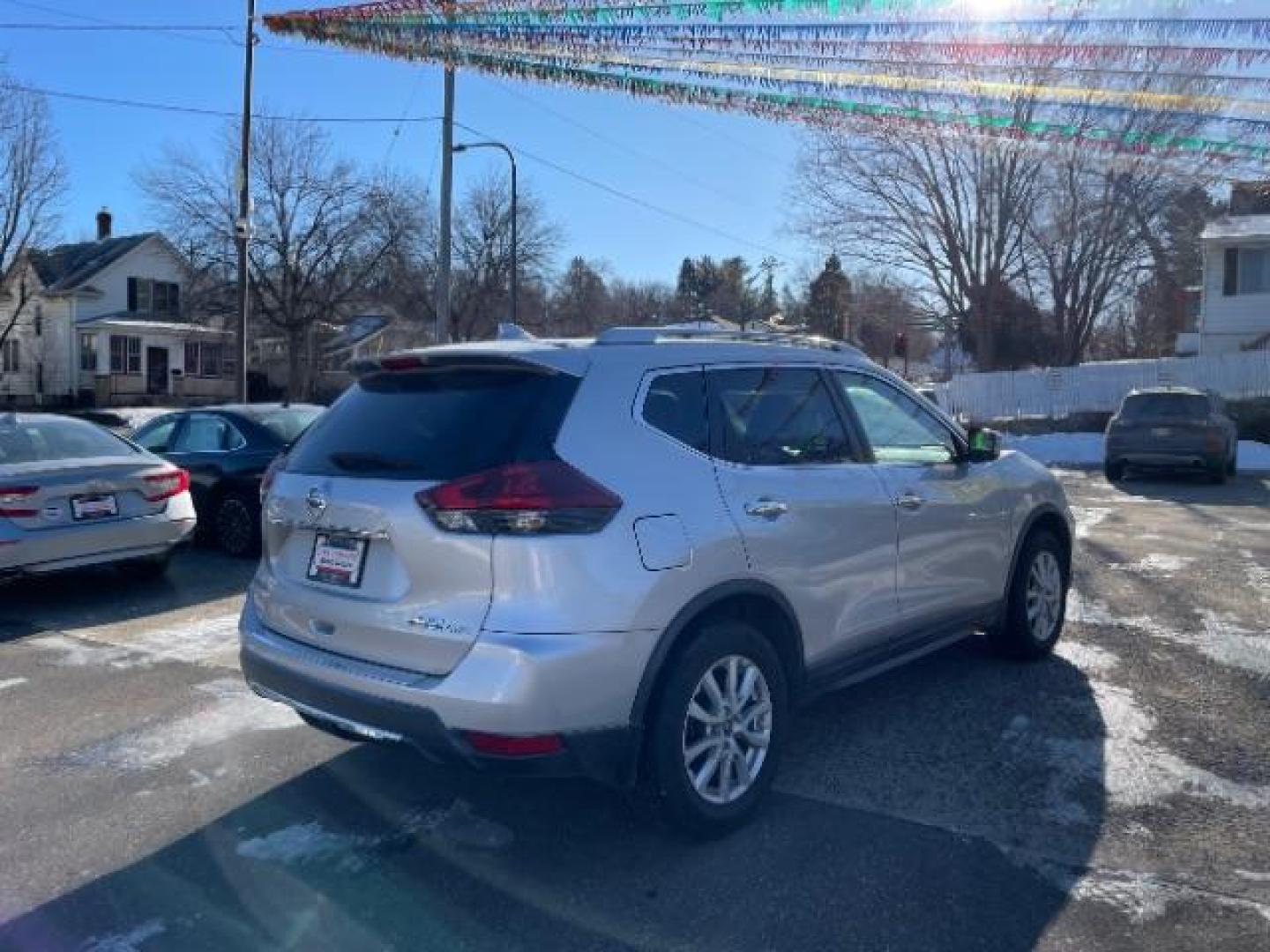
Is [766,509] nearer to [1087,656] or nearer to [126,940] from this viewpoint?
[126,940]

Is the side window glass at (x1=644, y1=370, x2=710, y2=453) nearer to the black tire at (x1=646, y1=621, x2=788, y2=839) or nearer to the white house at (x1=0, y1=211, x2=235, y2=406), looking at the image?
the black tire at (x1=646, y1=621, x2=788, y2=839)

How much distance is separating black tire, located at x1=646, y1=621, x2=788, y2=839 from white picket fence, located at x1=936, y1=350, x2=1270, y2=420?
25.3 m

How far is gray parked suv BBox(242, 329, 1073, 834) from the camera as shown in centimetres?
332

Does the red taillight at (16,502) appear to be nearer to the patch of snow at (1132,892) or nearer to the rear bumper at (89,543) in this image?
the rear bumper at (89,543)

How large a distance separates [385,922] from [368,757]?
1408mm

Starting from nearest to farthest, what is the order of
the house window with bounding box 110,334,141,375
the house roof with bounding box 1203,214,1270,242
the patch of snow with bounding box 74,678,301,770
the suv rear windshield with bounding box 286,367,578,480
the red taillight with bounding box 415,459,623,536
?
1. the red taillight with bounding box 415,459,623,536
2. the suv rear windshield with bounding box 286,367,578,480
3. the patch of snow with bounding box 74,678,301,770
4. the house roof with bounding box 1203,214,1270,242
5. the house window with bounding box 110,334,141,375

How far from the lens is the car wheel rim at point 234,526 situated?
9391 millimetres

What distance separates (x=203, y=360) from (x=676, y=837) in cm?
4629

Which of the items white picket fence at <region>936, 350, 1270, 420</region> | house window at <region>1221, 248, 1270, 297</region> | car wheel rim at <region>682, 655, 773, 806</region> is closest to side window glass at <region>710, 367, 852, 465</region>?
car wheel rim at <region>682, 655, 773, 806</region>

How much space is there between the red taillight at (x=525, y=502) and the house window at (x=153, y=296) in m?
46.0

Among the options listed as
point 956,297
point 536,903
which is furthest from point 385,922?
point 956,297

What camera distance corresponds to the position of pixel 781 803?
410cm

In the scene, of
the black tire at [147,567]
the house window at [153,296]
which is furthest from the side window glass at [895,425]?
the house window at [153,296]

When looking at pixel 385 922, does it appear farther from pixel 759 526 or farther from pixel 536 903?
pixel 759 526
